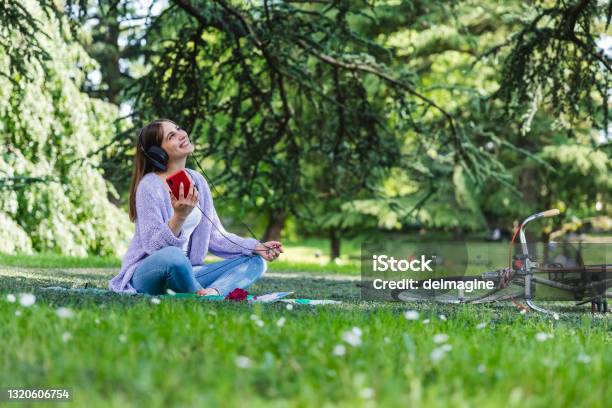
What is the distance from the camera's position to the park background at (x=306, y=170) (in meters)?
2.25

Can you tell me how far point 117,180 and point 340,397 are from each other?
7.14 m

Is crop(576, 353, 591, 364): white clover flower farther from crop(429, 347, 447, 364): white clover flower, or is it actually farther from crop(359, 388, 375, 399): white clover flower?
crop(359, 388, 375, 399): white clover flower

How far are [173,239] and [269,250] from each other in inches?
26.0

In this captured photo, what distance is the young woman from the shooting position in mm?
4355

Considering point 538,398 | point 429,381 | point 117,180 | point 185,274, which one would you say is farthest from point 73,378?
point 117,180

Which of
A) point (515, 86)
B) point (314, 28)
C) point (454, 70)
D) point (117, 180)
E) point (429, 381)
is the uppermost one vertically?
point (454, 70)

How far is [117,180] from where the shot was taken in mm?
8773

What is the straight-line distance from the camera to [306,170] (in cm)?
1830

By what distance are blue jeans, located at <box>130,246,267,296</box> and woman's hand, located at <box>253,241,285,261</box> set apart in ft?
0.37

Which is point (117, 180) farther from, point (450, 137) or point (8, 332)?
point (8, 332)

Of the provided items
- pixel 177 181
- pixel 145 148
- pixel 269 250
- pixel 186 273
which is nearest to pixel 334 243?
pixel 269 250

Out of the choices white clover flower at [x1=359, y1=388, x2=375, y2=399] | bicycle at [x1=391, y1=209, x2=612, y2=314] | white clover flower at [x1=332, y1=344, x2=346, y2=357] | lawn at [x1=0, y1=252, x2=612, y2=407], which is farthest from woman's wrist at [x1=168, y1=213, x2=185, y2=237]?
white clover flower at [x1=359, y1=388, x2=375, y2=399]

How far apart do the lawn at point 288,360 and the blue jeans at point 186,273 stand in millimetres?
889

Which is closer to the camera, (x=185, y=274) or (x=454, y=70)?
(x=185, y=274)
